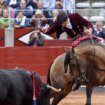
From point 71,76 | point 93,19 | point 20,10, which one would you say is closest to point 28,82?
point 71,76

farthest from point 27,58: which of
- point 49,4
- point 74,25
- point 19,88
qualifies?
point 19,88

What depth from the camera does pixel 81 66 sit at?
862cm

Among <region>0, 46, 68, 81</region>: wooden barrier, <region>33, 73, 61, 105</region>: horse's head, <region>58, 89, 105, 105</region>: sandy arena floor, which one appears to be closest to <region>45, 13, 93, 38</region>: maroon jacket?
<region>58, 89, 105, 105</region>: sandy arena floor

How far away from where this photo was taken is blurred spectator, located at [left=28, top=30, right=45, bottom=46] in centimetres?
1323

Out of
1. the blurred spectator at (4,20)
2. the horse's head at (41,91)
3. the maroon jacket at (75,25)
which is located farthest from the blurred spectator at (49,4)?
the horse's head at (41,91)

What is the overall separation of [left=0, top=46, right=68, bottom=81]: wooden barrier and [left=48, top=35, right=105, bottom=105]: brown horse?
16.0 feet

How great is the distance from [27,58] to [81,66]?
202 inches

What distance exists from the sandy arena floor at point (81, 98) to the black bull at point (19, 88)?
4.39m

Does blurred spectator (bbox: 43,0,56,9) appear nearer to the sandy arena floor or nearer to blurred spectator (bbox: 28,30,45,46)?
blurred spectator (bbox: 28,30,45,46)

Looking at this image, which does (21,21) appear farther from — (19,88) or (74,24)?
(19,88)

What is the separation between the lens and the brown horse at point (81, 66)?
8.57 metres

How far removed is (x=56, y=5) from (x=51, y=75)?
6088 mm

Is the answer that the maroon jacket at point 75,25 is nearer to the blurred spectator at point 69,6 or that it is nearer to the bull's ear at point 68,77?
the bull's ear at point 68,77

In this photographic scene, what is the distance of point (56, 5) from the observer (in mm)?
14500
